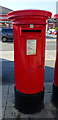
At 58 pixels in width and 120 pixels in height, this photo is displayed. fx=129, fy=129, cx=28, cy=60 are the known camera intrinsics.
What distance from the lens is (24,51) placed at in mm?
2217

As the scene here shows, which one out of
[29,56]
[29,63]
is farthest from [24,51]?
[29,63]

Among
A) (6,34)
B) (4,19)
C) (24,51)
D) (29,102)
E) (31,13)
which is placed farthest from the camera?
(4,19)

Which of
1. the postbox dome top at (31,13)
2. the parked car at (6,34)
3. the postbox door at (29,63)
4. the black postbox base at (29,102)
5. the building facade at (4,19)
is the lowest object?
the black postbox base at (29,102)

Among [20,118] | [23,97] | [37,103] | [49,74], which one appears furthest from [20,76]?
[49,74]

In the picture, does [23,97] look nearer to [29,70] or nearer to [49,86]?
[29,70]

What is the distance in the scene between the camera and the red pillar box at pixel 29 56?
82.3 inches

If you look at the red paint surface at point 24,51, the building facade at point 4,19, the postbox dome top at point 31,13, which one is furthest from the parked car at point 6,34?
the postbox dome top at point 31,13

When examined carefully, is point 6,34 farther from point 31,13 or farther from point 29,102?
point 31,13

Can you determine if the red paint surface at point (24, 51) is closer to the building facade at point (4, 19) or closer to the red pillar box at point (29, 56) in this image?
the red pillar box at point (29, 56)

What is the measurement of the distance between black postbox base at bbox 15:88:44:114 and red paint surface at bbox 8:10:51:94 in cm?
8

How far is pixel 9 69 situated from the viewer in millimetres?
5215

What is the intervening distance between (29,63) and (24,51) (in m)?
0.23

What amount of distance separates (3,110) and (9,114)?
0.18 metres

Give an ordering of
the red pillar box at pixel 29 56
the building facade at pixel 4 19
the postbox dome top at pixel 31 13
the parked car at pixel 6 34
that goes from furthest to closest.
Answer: the building facade at pixel 4 19
the parked car at pixel 6 34
the red pillar box at pixel 29 56
the postbox dome top at pixel 31 13
